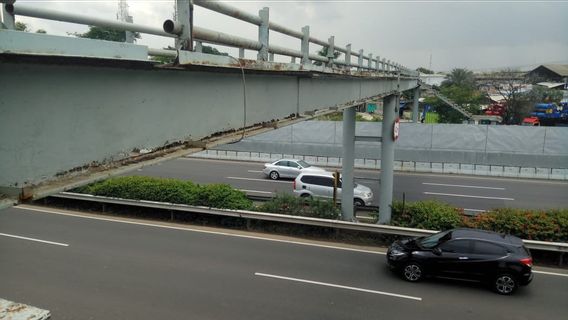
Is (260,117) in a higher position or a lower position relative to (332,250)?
higher

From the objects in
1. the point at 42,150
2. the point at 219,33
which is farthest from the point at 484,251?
the point at 42,150

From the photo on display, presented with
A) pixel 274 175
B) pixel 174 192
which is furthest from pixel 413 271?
pixel 274 175

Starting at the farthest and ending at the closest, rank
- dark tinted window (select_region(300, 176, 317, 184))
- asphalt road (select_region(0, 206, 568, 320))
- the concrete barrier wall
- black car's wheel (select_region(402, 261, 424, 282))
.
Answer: the concrete barrier wall < dark tinted window (select_region(300, 176, 317, 184)) < black car's wheel (select_region(402, 261, 424, 282)) < asphalt road (select_region(0, 206, 568, 320))

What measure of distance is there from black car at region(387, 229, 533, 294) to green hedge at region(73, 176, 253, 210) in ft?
21.6

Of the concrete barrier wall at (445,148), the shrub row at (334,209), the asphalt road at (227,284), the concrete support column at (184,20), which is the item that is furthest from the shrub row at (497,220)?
the concrete barrier wall at (445,148)

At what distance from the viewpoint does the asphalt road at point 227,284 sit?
8.92m

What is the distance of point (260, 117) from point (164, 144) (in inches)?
88.7

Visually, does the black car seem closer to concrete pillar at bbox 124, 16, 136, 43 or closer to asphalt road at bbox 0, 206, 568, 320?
asphalt road at bbox 0, 206, 568, 320

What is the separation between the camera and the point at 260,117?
6.34 meters

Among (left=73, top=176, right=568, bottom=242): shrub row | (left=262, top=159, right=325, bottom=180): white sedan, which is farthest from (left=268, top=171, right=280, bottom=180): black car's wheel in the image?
(left=73, top=176, right=568, bottom=242): shrub row

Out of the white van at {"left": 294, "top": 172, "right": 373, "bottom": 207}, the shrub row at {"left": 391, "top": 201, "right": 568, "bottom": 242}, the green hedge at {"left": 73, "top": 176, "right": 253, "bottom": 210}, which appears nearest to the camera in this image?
the shrub row at {"left": 391, "top": 201, "right": 568, "bottom": 242}

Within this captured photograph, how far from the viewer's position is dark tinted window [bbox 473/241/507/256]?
33.1 feet

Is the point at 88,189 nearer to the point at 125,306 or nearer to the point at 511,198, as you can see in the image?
the point at 125,306

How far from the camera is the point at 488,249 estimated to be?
33.4 ft
